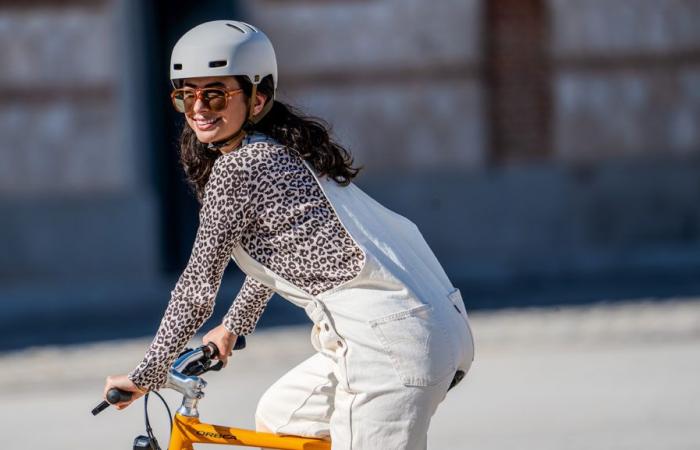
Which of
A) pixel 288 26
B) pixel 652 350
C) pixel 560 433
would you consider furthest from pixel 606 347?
pixel 288 26

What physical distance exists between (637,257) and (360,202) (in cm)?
993

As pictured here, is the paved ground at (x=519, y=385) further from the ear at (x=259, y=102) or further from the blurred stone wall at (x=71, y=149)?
the ear at (x=259, y=102)

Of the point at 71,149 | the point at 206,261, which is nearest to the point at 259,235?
the point at 206,261

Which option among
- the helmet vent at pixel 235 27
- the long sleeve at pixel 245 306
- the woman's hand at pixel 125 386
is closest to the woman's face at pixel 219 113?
the helmet vent at pixel 235 27

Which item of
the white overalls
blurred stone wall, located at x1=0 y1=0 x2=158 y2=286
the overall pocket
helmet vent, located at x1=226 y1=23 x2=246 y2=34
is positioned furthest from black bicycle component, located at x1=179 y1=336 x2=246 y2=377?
blurred stone wall, located at x1=0 y1=0 x2=158 y2=286

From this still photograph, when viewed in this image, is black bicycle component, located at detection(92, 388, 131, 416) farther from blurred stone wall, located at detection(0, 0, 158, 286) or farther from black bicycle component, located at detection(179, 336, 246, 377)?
blurred stone wall, located at detection(0, 0, 158, 286)

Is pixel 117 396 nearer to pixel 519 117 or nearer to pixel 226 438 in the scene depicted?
pixel 226 438

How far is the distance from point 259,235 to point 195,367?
40 centimetres

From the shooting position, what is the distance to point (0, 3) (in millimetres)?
12180

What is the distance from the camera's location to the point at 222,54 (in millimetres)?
3109

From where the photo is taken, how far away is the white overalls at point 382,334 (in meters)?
3.09

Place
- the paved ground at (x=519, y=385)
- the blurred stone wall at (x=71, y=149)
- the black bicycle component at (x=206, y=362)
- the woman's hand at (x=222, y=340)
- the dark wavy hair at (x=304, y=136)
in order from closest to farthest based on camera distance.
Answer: the dark wavy hair at (x=304, y=136)
the black bicycle component at (x=206, y=362)
the woman's hand at (x=222, y=340)
the paved ground at (x=519, y=385)
the blurred stone wall at (x=71, y=149)

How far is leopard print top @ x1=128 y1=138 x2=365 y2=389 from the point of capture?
3078 millimetres

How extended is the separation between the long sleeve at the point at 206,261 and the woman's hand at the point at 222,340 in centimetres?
32
